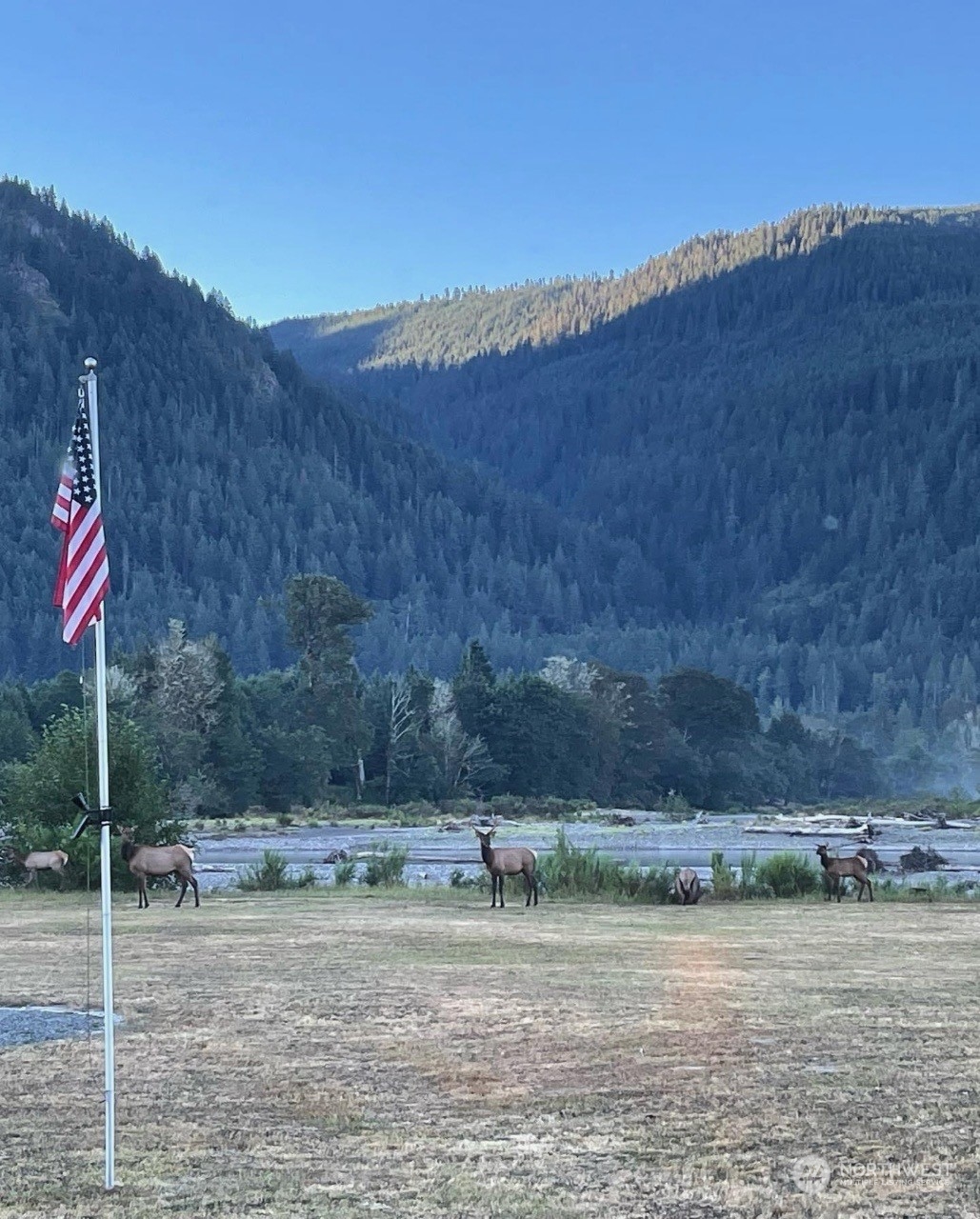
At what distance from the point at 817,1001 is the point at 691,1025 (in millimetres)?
1668

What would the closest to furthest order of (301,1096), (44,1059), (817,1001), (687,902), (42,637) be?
(301,1096), (44,1059), (817,1001), (687,902), (42,637)

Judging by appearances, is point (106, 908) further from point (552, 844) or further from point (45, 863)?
point (552, 844)

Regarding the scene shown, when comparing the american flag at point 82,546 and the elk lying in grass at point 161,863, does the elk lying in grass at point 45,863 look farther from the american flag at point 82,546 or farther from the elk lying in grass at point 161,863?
the american flag at point 82,546

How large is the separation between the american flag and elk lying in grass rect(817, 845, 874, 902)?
64.3 feet

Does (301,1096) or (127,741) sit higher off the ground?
(127,741)

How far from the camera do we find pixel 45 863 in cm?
3027

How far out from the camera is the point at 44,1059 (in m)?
12.8

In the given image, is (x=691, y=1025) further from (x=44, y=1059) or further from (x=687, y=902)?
(x=687, y=902)

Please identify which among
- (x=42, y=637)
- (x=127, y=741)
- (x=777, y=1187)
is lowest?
(x=777, y=1187)

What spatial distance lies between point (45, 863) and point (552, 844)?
3038 cm

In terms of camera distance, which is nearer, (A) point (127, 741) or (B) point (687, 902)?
(B) point (687, 902)

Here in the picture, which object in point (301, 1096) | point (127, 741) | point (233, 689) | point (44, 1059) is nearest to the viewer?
point (301, 1096)

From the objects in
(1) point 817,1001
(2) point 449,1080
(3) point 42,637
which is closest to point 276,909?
(1) point 817,1001

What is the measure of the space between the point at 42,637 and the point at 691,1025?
176529mm
